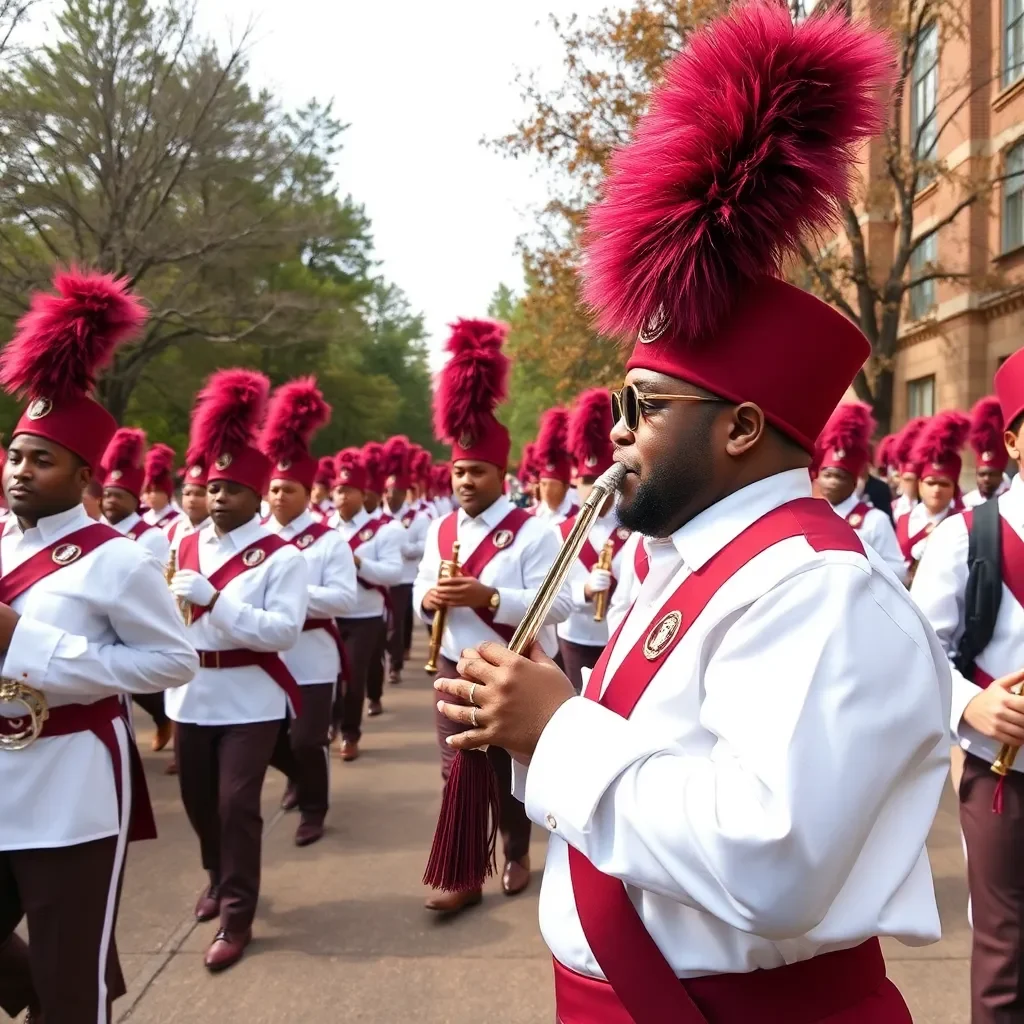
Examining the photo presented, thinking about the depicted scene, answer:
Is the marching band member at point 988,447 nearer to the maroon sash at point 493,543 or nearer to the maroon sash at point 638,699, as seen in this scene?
the maroon sash at point 493,543

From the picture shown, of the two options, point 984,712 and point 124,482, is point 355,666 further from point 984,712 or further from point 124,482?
point 984,712

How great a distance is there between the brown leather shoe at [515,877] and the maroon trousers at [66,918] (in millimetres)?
2291

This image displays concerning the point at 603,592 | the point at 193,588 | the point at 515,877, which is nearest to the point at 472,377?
the point at 603,592

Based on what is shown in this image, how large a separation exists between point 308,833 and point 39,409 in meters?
3.31

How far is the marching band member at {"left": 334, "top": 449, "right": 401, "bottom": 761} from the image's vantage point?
7.98m

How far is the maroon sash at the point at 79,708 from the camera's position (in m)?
3.19

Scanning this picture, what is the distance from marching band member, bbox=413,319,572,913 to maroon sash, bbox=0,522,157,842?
2044 mm

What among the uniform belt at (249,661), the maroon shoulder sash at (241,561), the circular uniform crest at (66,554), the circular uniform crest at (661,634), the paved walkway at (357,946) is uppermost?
the circular uniform crest at (66,554)

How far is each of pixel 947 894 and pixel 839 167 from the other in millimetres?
4352

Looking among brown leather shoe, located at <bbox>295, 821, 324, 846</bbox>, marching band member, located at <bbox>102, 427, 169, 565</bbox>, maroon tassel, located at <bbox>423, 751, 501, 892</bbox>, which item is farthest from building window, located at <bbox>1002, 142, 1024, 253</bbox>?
maroon tassel, located at <bbox>423, 751, 501, 892</bbox>

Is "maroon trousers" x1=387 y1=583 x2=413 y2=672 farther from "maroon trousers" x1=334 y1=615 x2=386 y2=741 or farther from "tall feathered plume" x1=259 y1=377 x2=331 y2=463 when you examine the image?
"tall feathered plume" x1=259 y1=377 x2=331 y2=463

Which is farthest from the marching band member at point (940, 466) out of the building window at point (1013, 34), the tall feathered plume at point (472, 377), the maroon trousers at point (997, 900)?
the building window at point (1013, 34)

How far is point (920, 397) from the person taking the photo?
23328 mm

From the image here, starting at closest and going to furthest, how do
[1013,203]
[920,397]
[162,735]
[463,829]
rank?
[463,829], [162,735], [1013,203], [920,397]
